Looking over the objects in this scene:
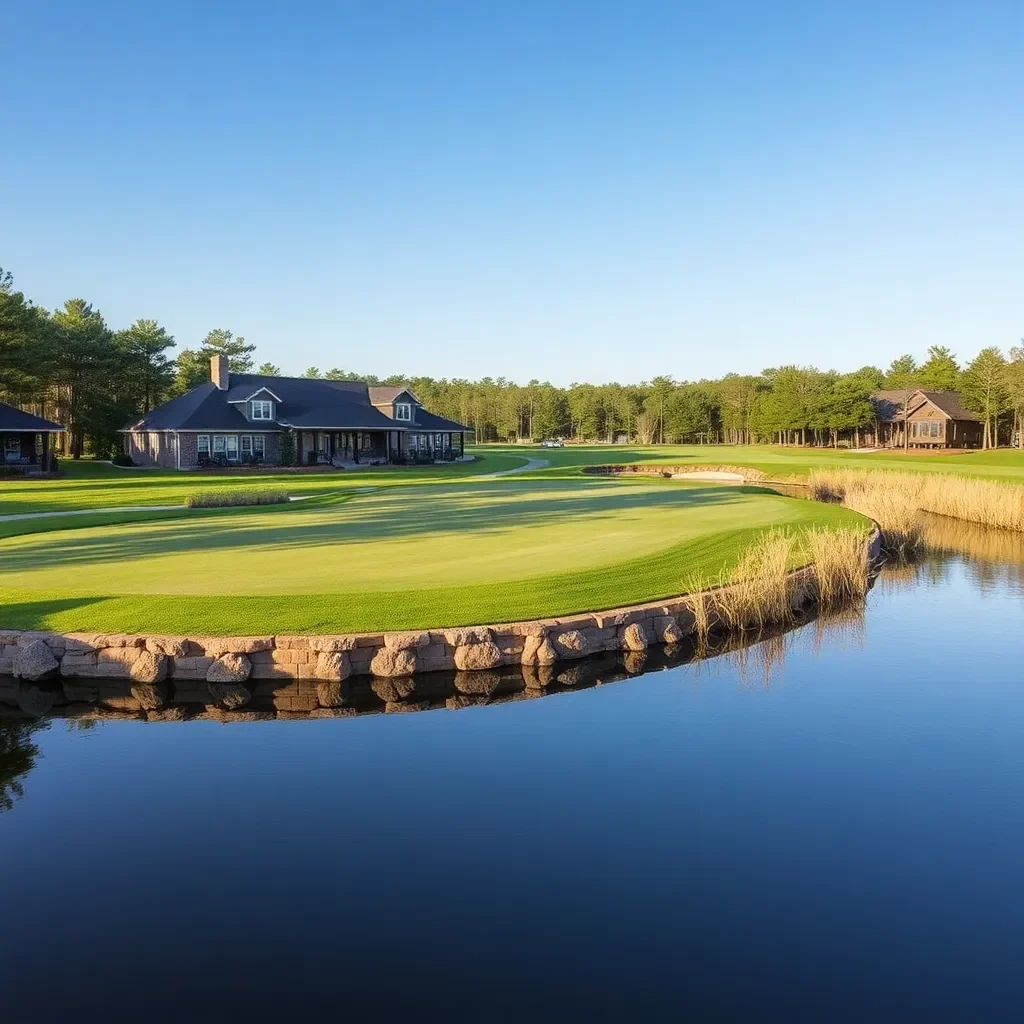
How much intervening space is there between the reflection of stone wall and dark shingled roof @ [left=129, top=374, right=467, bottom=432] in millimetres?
41694

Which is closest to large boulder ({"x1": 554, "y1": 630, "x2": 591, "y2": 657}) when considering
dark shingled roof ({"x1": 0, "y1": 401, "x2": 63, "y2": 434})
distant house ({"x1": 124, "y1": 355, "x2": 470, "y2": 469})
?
dark shingled roof ({"x1": 0, "y1": 401, "x2": 63, "y2": 434})

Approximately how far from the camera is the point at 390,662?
11203 millimetres

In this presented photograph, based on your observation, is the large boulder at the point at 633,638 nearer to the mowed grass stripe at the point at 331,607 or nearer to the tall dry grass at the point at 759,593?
the mowed grass stripe at the point at 331,607

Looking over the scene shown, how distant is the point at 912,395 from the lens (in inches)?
3364

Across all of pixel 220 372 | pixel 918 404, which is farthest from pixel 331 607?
pixel 918 404

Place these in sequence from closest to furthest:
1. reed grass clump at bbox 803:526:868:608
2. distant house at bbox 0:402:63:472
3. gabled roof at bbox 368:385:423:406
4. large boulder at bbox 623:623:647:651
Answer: large boulder at bbox 623:623:647:651 < reed grass clump at bbox 803:526:868:608 < distant house at bbox 0:402:63:472 < gabled roof at bbox 368:385:423:406

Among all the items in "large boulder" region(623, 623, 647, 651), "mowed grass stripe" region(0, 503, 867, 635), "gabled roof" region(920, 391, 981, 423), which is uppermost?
"gabled roof" region(920, 391, 981, 423)

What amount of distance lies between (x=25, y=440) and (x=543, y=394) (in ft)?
284

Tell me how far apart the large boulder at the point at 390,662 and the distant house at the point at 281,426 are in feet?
141

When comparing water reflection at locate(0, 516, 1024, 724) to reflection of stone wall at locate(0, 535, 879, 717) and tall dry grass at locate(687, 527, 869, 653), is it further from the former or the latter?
tall dry grass at locate(687, 527, 869, 653)

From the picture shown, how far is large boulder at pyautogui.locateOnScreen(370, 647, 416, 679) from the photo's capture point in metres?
11.2

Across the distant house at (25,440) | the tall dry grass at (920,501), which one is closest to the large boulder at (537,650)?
the tall dry grass at (920,501)

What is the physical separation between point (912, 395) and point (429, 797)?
87.7 m

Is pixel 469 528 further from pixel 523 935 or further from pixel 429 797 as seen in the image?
pixel 523 935
